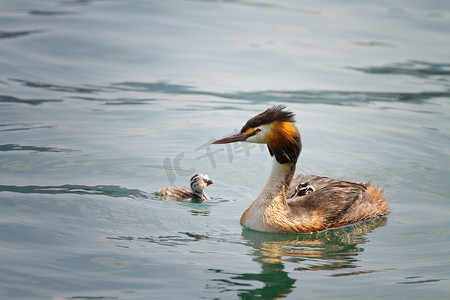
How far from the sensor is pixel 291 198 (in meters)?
9.05

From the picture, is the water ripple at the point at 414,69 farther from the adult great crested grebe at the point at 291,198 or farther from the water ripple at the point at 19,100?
the adult great crested grebe at the point at 291,198

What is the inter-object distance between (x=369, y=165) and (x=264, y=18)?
36.4ft

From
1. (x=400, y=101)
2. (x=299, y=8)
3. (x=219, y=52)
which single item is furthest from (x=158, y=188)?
(x=299, y=8)

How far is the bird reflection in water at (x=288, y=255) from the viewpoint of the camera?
6586mm

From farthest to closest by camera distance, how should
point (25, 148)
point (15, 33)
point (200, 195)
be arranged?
point (15, 33) < point (25, 148) < point (200, 195)

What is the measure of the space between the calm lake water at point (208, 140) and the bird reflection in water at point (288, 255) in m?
0.03

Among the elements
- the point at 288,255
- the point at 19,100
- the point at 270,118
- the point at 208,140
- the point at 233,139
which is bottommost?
the point at 288,255

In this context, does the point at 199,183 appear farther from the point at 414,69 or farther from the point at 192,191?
the point at 414,69

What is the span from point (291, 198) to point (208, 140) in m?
3.08

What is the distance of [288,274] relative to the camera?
6.95 metres

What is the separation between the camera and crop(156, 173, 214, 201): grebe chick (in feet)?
30.1

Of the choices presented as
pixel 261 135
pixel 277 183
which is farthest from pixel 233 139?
pixel 277 183

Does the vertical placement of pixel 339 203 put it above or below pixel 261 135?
below

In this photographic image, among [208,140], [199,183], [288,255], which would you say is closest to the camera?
[288,255]
